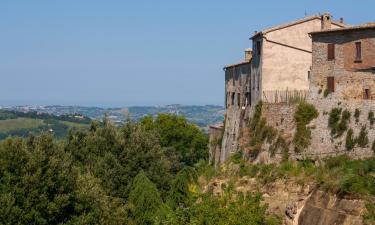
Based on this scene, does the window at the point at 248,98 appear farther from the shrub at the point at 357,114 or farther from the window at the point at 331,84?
the shrub at the point at 357,114

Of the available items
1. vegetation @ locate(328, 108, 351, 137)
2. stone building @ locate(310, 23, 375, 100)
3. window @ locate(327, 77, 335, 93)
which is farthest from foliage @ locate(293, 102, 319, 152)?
window @ locate(327, 77, 335, 93)

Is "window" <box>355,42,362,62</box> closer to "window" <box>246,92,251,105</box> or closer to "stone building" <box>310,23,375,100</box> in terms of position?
"stone building" <box>310,23,375,100</box>

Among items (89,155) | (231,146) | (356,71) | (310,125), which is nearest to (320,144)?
(310,125)

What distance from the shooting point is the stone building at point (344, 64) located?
39875mm

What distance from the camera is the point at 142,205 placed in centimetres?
4784

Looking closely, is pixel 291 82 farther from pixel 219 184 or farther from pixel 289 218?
pixel 289 218

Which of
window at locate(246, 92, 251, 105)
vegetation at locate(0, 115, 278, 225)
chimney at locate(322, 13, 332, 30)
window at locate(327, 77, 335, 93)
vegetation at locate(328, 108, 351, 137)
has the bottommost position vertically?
vegetation at locate(0, 115, 278, 225)

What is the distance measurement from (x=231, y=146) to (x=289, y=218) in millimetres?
16098

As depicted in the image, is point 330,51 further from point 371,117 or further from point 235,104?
point 235,104

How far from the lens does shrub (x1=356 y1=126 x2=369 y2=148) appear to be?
1508 inches

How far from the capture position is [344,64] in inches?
1628

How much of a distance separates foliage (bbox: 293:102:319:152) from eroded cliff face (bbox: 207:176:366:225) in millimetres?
3206

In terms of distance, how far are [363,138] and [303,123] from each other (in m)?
5.46

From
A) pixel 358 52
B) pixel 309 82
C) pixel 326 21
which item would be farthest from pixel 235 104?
pixel 358 52
